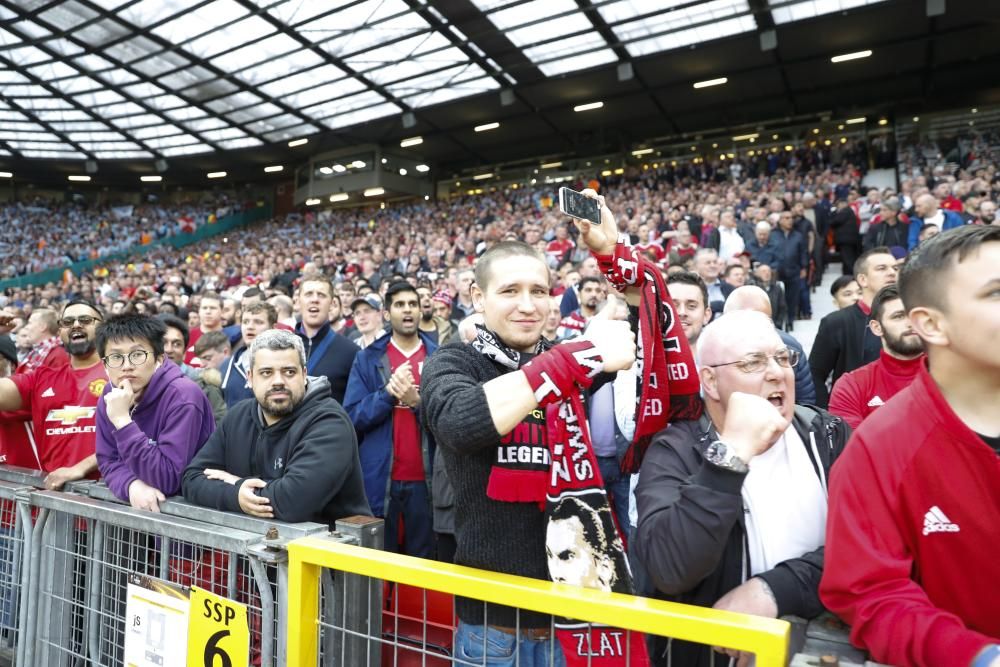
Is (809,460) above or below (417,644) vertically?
above

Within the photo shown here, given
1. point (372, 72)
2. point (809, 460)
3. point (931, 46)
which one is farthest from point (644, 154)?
point (809, 460)

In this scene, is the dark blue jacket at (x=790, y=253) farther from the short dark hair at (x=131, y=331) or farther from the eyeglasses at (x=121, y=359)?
the eyeglasses at (x=121, y=359)

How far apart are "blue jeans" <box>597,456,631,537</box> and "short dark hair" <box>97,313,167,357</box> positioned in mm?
2020

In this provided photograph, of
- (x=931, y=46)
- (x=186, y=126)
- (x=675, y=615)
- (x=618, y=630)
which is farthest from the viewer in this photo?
(x=186, y=126)

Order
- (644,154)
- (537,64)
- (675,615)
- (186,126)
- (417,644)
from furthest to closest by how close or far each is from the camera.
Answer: (644,154)
(186,126)
(537,64)
(417,644)
(675,615)

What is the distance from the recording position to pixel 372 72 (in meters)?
17.5

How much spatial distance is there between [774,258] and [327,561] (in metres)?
8.29

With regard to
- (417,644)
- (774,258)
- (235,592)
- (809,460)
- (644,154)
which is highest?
(644,154)

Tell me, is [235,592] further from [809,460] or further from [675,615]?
[809,460]

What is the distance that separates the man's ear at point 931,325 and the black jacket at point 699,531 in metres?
0.45

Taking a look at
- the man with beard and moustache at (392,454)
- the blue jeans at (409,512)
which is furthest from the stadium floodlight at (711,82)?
the blue jeans at (409,512)

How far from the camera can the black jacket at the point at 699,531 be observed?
128 cm

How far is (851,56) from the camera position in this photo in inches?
650

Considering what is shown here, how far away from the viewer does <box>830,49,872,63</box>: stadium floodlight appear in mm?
16234
